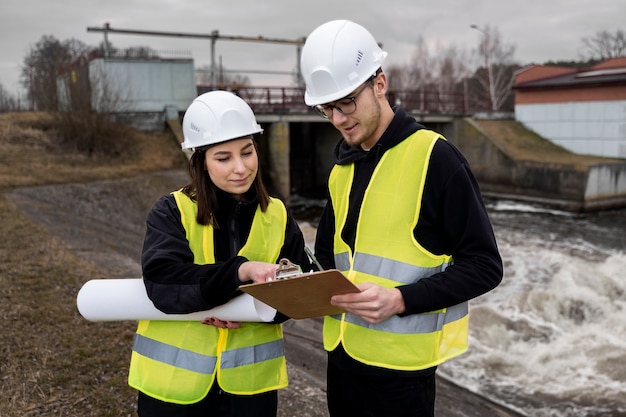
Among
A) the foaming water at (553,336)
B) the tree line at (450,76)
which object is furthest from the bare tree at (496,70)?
the foaming water at (553,336)

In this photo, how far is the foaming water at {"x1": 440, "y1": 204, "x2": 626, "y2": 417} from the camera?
6.20 m

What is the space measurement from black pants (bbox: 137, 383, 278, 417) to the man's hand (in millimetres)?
712

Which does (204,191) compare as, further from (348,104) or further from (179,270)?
(348,104)

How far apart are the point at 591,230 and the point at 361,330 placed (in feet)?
53.6

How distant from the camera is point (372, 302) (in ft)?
6.29

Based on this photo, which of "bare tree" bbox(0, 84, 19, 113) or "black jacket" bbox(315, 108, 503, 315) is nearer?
"black jacket" bbox(315, 108, 503, 315)

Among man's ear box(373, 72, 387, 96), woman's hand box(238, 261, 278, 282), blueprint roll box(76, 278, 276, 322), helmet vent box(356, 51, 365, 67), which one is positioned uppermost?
helmet vent box(356, 51, 365, 67)

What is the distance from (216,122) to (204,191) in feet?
0.99

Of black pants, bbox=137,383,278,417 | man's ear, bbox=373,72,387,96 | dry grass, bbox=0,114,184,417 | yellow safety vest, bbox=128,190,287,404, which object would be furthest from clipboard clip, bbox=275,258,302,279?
dry grass, bbox=0,114,184,417

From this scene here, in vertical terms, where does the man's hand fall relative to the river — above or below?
above

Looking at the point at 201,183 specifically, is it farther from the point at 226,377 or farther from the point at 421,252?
the point at 421,252

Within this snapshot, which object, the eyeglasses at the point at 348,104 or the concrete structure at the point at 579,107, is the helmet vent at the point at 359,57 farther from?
the concrete structure at the point at 579,107

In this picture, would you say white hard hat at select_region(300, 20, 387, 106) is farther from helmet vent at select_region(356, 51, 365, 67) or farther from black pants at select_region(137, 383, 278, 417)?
black pants at select_region(137, 383, 278, 417)

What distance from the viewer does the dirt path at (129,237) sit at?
4895 mm
